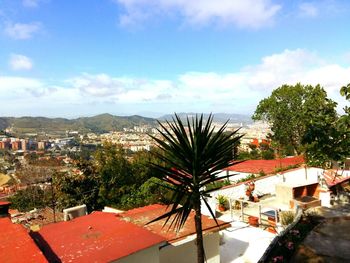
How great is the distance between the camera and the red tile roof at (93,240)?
9.19m

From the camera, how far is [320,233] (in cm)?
1162

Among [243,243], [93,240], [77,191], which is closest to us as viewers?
[93,240]

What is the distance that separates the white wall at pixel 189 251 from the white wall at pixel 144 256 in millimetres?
2019

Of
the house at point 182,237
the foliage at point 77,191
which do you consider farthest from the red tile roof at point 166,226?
the foliage at point 77,191

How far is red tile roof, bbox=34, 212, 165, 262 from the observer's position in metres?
9.19

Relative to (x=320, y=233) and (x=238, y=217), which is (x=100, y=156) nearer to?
(x=238, y=217)

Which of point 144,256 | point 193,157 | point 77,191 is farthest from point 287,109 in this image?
point 193,157

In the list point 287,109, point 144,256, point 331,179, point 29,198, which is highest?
point 287,109

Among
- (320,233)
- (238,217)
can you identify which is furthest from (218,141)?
(238,217)

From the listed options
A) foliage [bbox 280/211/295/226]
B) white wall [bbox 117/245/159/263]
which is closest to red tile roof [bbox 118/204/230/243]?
white wall [bbox 117/245/159/263]

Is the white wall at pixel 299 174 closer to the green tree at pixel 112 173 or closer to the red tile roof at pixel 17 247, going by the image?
the green tree at pixel 112 173

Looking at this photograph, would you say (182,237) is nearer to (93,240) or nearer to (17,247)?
(93,240)

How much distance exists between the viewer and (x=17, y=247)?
8312mm

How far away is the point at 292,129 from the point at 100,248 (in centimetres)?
4060
